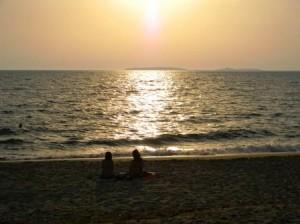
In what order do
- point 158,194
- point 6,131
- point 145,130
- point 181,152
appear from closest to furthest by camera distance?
point 158,194
point 181,152
point 6,131
point 145,130

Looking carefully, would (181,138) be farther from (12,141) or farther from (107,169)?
(107,169)

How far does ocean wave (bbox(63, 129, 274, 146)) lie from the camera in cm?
3419

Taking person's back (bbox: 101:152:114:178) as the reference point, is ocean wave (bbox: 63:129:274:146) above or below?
below

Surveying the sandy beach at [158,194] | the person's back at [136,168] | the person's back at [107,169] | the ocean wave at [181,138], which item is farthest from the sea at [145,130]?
the person's back at [136,168]

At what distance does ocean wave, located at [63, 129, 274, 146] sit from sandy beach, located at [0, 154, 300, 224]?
1185 centimetres

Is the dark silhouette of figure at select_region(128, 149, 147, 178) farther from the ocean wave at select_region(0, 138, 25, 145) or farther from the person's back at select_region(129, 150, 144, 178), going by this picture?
the ocean wave at select_region(0, 138, 25, 145)

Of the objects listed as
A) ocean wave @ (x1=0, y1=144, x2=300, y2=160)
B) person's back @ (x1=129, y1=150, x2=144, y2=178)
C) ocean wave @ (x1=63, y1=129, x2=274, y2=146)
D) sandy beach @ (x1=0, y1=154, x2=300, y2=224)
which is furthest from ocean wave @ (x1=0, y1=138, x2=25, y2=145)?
person's back @ (x1=129, y1=150, x2=144, y2=178)

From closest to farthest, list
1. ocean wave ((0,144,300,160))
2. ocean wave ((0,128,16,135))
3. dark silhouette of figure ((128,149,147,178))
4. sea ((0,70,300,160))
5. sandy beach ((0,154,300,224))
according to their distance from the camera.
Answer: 1. sandy beach ((0,154,300,224))
2. dark silhouette of figure ((128,149,147,178))
3. ocean wave ((0,144,300,160))
4. sea ((0,70,300,160))
5. ocean wave ((0,128,16,135))

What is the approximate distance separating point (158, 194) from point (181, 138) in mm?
21033

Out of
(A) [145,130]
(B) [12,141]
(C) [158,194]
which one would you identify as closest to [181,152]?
(B) [12,141]

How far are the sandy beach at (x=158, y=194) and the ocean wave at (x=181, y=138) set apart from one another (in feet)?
38.9

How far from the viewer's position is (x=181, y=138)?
36.4m

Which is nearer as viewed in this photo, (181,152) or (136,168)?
(136,168)

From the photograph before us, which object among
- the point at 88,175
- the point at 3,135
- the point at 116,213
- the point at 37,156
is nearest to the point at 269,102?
the point at 3,135
